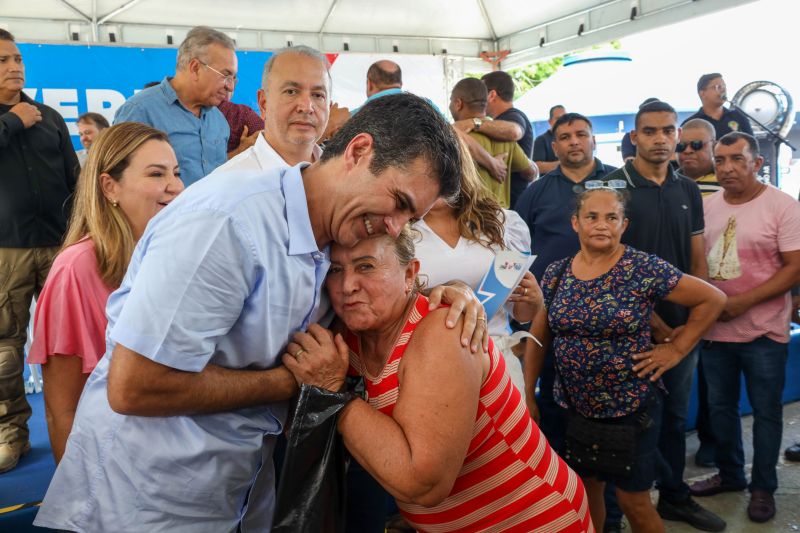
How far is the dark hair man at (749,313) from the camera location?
386cm

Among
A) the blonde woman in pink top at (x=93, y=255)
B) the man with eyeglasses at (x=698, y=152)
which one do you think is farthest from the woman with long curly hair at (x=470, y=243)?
the man with eyeglasses at (x=698, y=152)

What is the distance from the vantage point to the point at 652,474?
2932mm

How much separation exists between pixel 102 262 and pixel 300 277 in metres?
0.96

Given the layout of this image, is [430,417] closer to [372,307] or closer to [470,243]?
[372,307]

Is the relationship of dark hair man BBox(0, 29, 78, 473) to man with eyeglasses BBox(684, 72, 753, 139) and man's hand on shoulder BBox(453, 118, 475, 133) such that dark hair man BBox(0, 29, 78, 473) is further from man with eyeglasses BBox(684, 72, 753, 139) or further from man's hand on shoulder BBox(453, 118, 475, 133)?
man with eyeglasses BBox(684, 72, 753, 139)

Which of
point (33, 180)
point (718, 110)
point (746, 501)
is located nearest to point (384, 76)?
point (33, 180)

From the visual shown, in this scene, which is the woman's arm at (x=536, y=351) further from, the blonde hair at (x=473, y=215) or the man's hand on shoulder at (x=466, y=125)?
the man's hand on shoulder at (x=466, y=125)

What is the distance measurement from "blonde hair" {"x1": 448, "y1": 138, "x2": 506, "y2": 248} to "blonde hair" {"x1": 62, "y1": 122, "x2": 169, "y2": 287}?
1192 mm

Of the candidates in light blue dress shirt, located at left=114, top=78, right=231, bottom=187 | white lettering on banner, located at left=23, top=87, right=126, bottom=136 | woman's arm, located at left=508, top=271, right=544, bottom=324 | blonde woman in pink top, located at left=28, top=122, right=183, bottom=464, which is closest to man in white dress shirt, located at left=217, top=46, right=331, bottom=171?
blonde woman in pink top, located at left=28, top=122, right=183, bottom=464

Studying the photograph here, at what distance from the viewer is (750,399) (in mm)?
3973

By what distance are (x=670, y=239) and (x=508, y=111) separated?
1863 millimetres

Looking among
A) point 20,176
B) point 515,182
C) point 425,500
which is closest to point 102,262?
point 425,500

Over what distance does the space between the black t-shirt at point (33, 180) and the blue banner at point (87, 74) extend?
6.87ft

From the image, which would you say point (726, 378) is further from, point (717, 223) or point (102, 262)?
point (102, 262)
